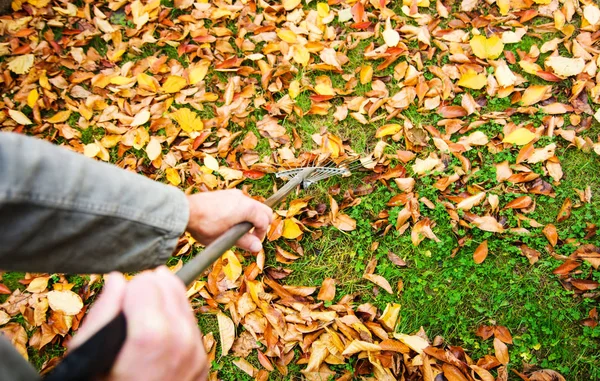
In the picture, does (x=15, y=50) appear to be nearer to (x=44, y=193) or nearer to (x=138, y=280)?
(x=44, y=193)

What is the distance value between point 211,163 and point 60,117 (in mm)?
1285

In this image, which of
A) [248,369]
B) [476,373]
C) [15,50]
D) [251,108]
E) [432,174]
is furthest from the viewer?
[15,50]

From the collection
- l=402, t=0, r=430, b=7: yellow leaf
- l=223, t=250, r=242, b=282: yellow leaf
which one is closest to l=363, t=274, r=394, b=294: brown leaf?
l=223, t=250, r=242, b=282: yellow leaf

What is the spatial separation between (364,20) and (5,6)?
2.97m

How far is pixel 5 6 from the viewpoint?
3.52 m

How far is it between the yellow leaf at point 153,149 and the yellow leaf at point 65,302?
95cm

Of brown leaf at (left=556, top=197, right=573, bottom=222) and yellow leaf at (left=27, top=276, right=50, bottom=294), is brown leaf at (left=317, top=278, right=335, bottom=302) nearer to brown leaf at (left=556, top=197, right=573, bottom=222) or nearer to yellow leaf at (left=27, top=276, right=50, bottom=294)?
brown leaf at (left=556, top=197, right=573, bottom=222)

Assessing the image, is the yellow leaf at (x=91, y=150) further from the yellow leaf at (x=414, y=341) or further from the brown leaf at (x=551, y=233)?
the brown leaf at (x=551, y=233)

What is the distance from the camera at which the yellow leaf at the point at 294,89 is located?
9.38 ft

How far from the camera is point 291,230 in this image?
2455mm

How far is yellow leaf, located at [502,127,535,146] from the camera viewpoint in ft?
8.07

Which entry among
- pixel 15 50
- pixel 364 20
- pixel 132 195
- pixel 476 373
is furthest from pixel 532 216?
pixel 15 50

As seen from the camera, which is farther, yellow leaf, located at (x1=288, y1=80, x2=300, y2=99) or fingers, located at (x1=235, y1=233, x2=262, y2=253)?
yellow leaf, located at (x1=288, y1=80, x2=300, y2=99)

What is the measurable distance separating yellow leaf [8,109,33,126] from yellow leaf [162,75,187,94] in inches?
41.2
